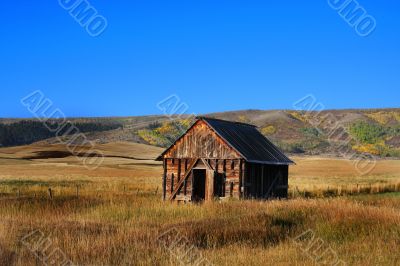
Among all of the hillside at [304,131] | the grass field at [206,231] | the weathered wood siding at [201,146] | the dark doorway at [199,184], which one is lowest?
the grass field at [206,231]

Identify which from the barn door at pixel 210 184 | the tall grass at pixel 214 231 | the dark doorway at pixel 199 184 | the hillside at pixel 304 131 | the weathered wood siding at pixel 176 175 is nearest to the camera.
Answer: the tall grass at pixel 214 231

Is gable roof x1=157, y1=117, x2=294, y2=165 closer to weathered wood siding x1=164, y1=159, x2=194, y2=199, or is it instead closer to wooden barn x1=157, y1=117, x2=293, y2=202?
wooden barn x1=157, y1=117, x2=293, y2=202

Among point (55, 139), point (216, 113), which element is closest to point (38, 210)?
point (55, 139)

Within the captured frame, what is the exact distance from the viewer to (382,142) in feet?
431

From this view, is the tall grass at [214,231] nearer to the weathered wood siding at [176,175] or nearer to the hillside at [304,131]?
the weathered wood siding at [176,175]

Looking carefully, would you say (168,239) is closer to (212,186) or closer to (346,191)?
(212,186)

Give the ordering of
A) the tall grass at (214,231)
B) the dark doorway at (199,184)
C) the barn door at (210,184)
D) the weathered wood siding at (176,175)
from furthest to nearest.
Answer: the dark doorway at (199,184), the weathered wood siding at (176,175), the barn door at (210,184), the tall grass at (214,231)

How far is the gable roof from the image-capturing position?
2869cm

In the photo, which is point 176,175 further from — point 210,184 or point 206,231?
point 206,231

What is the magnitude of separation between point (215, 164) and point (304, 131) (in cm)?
12163

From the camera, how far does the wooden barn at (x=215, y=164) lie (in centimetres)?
2833

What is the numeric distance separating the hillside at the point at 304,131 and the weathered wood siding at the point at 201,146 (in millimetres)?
90074

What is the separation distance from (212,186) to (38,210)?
961cm

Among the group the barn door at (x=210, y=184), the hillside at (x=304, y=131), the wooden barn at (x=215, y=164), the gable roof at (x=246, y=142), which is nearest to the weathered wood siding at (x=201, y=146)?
the wooden barn at (x=215, y=164)
